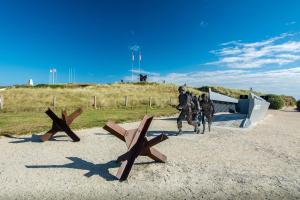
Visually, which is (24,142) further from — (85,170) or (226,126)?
(226,126)

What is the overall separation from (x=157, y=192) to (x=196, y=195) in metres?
0.74

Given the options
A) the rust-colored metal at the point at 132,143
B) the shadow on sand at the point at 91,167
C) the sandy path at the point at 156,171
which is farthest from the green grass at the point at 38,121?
the shadow on sand at the point at 91,167

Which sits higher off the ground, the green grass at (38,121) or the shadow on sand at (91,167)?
the green grass at (38,121)

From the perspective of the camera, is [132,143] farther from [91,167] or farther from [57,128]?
[57,128]

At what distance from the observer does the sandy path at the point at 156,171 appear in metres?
5.40

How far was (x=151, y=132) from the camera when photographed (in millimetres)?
12406

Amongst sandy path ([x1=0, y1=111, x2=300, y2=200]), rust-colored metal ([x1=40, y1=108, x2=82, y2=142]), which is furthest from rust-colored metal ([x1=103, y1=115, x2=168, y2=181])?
rust-colored metal ([x1=40, y1=108, x2=82, y2=142])

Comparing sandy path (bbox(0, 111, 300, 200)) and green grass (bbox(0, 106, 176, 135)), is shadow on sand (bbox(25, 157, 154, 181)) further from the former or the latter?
green grass (bbox(0, 106, 176, 135))

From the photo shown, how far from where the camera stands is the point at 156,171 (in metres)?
6.73

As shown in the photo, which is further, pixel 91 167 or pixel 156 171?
pixel 91 167

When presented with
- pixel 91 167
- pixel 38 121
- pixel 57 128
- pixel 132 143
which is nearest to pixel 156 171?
pixel 132 143

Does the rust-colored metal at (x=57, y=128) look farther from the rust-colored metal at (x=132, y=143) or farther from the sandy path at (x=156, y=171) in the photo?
the rust-colored metal at (x=132, y=143)

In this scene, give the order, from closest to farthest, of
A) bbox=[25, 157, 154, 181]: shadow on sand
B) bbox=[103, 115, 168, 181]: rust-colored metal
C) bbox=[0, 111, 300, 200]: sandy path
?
bbox=[0, 111, 300, 200]: sandy path
bbox=[103, 115, 168, 181]: rust-colored metal
bbox=[25, 157, 154, 181]: shadow on sand

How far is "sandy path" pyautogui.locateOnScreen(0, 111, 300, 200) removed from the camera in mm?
5398
